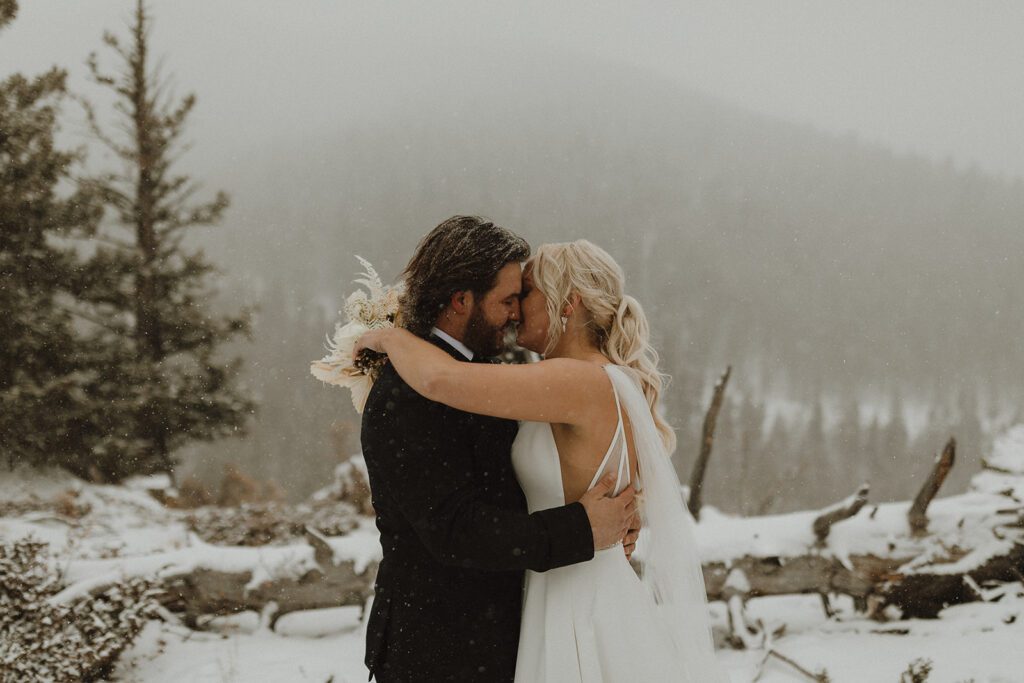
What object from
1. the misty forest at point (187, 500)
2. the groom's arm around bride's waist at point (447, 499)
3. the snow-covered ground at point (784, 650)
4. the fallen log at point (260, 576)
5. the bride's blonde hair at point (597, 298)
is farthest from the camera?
the fallen log at point (260, 576)

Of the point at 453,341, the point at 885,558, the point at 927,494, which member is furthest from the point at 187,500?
the point at 453,341

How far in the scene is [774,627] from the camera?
229 inches

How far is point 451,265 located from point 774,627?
506cm

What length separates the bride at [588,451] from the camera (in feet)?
7.04

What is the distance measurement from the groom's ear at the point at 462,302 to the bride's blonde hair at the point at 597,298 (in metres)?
0.37

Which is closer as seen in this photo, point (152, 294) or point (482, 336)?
point (482, 336)

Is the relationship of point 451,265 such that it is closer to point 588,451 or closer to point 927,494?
point 588,451

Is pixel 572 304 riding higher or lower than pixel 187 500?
higher

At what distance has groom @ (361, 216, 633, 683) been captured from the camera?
6.59 feet

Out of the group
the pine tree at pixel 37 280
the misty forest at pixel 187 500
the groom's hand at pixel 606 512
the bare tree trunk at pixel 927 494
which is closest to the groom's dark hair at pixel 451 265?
the groom's hand at pixel 606 512

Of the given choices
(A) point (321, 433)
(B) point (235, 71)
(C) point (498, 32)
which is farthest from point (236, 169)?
(C) point (498, 32)

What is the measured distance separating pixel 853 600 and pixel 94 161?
16348mm

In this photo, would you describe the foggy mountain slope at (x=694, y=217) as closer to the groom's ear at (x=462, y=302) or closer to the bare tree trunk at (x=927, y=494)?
the bare tree trunk at (x=927, y=494)

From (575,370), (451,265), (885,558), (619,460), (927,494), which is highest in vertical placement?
(451,265)
